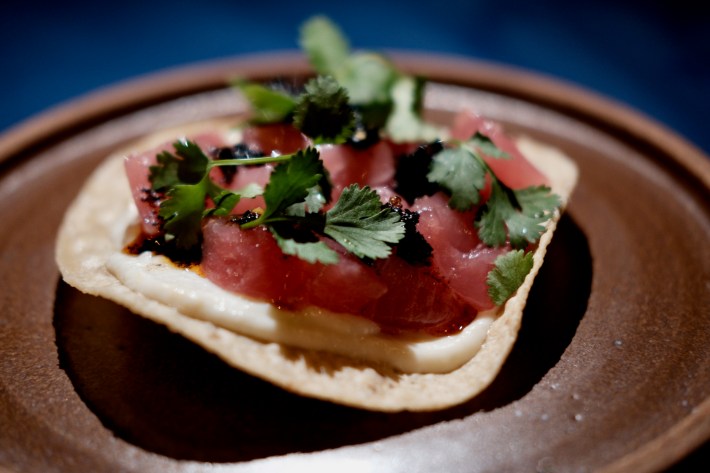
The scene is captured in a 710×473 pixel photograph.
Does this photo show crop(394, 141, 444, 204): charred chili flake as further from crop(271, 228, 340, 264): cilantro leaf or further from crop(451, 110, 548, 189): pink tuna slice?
crop(271, 228, 340, 264): cilantro leaf

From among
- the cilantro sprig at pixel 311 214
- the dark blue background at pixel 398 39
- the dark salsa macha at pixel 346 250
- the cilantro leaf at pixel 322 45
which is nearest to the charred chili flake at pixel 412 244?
the dark salsa macha at pixel 346 250

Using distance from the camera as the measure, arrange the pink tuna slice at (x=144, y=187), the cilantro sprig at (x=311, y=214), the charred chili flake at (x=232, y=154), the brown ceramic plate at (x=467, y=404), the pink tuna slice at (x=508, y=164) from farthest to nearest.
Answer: the pink tuna slice at (x=508, y=164), the charred chili flake at (x=232, y=154), the pink tuna slice at (x=144, y=187), the cilantro sprig at (x=311, y=214), the brown ceramic plate at (x=467, y=404)

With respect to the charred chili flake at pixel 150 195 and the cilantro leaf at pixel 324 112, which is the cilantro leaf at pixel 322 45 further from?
the charred chili flake at pixel 150 195

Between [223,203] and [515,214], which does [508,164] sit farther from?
[223,203]

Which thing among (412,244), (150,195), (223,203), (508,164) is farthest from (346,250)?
(508,164)

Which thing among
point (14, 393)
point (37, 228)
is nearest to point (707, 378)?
point (14, 393)

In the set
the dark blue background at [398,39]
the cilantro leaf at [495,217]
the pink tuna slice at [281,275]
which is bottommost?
the pink tuna slice at [281,275]

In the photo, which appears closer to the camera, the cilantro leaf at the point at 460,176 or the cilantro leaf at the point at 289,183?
the cilantro leaf at the point at 289,183

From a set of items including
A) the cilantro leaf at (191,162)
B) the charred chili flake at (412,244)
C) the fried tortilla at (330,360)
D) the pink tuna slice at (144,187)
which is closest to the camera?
the fried tortilla at (330,360)
